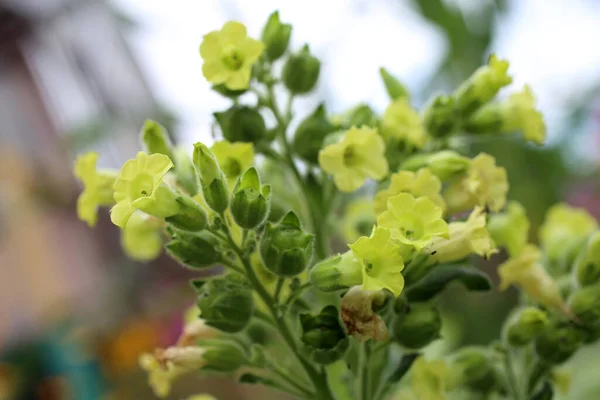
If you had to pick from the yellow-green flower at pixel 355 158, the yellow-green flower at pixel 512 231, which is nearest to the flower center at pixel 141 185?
the yellow-green flower at pixel 355 158

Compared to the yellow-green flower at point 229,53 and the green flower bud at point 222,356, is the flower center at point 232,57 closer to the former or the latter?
the yellow-green flower at point 229,53

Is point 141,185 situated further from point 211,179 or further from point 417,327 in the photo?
point 417,327

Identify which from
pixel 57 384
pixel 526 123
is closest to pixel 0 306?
pixel 57 384

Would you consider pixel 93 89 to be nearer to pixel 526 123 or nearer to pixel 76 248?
pixel 76 248

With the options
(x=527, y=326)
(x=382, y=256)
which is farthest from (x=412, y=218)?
(x=527, y=326)

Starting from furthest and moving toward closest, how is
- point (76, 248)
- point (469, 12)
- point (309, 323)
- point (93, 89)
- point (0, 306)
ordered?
point (93, 89) → point (76, 248) → point (0, 306) → point (469, 12) → point (309, 323)
